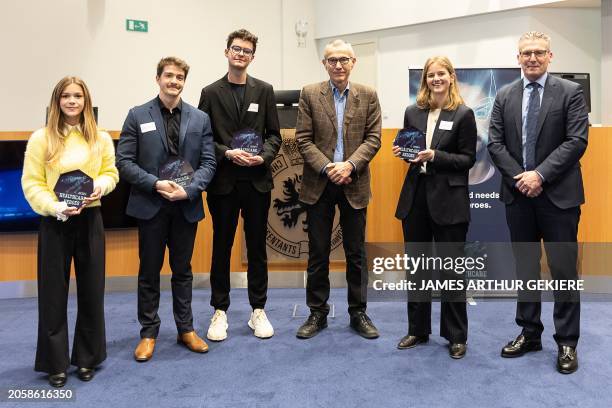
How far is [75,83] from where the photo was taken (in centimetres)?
257

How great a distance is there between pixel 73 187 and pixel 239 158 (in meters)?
0.91

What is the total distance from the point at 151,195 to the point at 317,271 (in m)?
1.08

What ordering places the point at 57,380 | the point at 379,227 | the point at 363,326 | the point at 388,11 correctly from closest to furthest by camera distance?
the point at 57,380 < the point at 363,326 < the point at 379,227 < the point at 388,11

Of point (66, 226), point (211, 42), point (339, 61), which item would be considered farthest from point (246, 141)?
point (211, 42)

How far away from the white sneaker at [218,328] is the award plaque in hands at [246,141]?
104 centimetres

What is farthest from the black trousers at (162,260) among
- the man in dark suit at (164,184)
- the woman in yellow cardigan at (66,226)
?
the woman in yellow cardigan at (66,226)

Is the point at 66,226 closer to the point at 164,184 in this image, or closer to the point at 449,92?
the point at 164,184

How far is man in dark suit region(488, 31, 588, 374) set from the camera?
271cm

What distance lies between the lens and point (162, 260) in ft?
9.93

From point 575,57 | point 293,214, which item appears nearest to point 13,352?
point 293,214

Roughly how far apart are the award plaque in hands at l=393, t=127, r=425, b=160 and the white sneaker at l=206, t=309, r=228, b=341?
1479mm

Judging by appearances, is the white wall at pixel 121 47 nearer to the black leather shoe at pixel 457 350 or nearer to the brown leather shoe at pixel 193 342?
the brown leather shoe at pixel 193 342

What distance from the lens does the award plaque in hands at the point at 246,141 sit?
3068 mm

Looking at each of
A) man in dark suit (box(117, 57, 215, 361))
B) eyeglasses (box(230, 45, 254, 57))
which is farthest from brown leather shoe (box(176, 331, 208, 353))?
eyeglasses (box(230, 45, 254, 57))
